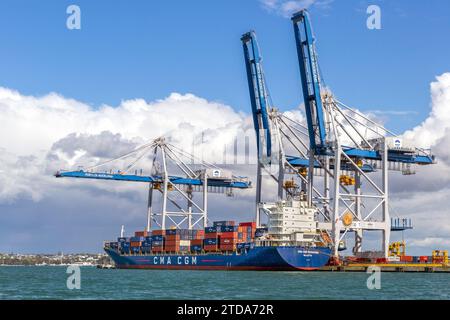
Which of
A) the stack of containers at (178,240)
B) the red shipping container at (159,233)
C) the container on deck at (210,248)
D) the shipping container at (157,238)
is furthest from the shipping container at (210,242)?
the red shipping container at (159,233)

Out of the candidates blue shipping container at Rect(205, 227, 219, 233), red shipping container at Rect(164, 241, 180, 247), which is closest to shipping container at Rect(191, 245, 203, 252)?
→ blue shipping container at Rect(205, 227, 219, 233)

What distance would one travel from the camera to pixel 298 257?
226 feet

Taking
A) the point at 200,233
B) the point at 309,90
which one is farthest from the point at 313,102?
the point at 200,233

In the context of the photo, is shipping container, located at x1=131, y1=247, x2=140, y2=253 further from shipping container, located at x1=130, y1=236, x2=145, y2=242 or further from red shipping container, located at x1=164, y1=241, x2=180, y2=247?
red shipping container, located at x1=164, y1=241, x2=180, y2=247

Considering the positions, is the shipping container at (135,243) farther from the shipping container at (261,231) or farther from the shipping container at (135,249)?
the shipping container at (261,231)

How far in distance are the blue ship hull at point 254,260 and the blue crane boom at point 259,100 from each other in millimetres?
13106

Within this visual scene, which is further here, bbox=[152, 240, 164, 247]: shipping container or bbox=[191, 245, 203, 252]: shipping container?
bbox=[152, 240, 164, 247]: shipping container

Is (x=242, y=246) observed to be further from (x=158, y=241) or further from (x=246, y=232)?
(x=158, y=241)

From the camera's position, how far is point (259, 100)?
263ft

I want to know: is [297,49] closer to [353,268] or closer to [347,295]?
[353,268]

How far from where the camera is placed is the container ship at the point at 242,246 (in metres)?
69.5

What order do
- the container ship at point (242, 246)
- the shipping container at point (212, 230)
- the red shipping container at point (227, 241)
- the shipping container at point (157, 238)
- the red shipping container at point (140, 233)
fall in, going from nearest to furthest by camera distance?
the container ship at point (242, 246) → the red shipping container at point (227, 241) → the shipping container at point (212, 230) → the shipping container at point (157, 238) → the red shipping container at point (140, 233)

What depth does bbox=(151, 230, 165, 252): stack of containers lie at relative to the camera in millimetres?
88750
